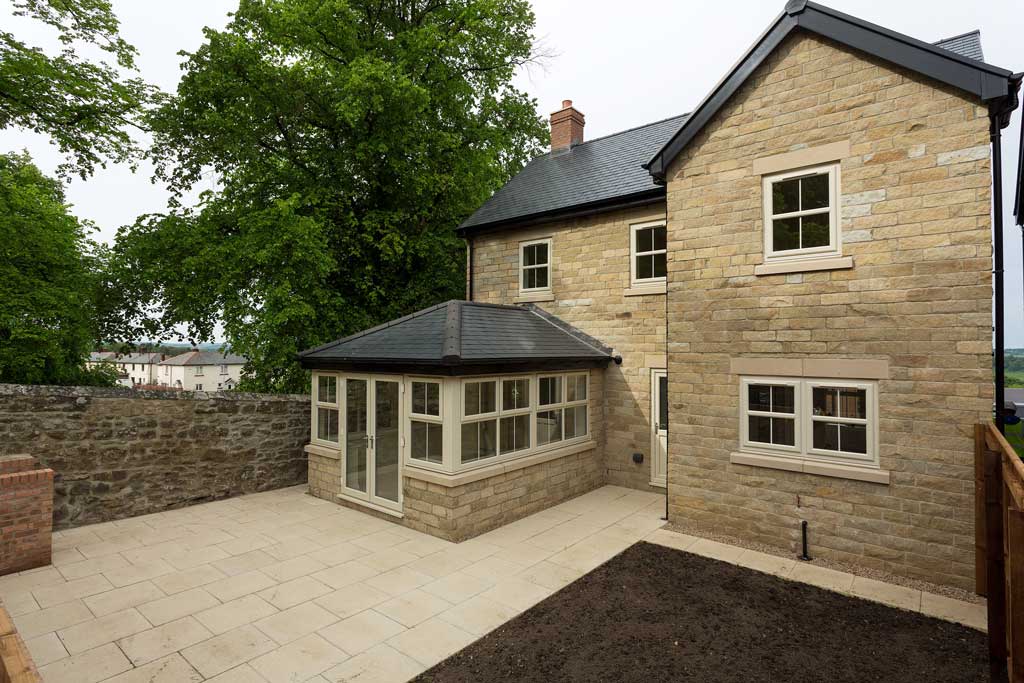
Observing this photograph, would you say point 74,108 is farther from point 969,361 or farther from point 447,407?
point 969,361

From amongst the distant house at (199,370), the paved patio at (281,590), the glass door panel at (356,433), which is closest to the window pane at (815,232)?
the paved patio at (281,590)

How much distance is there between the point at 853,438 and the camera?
21.3 feet

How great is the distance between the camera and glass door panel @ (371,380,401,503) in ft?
27.2

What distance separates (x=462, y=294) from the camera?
17234 mm

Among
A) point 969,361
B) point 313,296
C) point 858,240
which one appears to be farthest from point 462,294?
point 969,361

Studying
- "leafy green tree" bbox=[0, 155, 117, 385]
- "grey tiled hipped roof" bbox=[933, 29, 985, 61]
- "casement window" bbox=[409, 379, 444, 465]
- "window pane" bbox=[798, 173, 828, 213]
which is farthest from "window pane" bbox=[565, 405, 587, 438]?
"leafy green tree" bbox=[0, 155, 117, 385]

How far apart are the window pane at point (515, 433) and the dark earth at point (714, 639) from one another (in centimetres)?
265

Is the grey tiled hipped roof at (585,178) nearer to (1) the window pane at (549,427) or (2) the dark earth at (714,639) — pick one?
(1) the window pane at (549,427)

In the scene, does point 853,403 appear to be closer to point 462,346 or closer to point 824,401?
point 824,401

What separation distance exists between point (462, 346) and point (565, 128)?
33.0ft

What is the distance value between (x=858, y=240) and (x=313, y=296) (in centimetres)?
1145

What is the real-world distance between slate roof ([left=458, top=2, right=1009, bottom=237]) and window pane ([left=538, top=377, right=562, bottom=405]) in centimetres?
395

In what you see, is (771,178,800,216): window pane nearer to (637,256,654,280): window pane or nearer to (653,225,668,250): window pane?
(653,225,668,250): window pane

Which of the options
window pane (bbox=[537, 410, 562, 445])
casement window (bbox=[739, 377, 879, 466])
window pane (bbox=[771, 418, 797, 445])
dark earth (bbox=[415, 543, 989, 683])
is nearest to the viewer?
dark earth (bbox=[415, 543, 989, 683])
